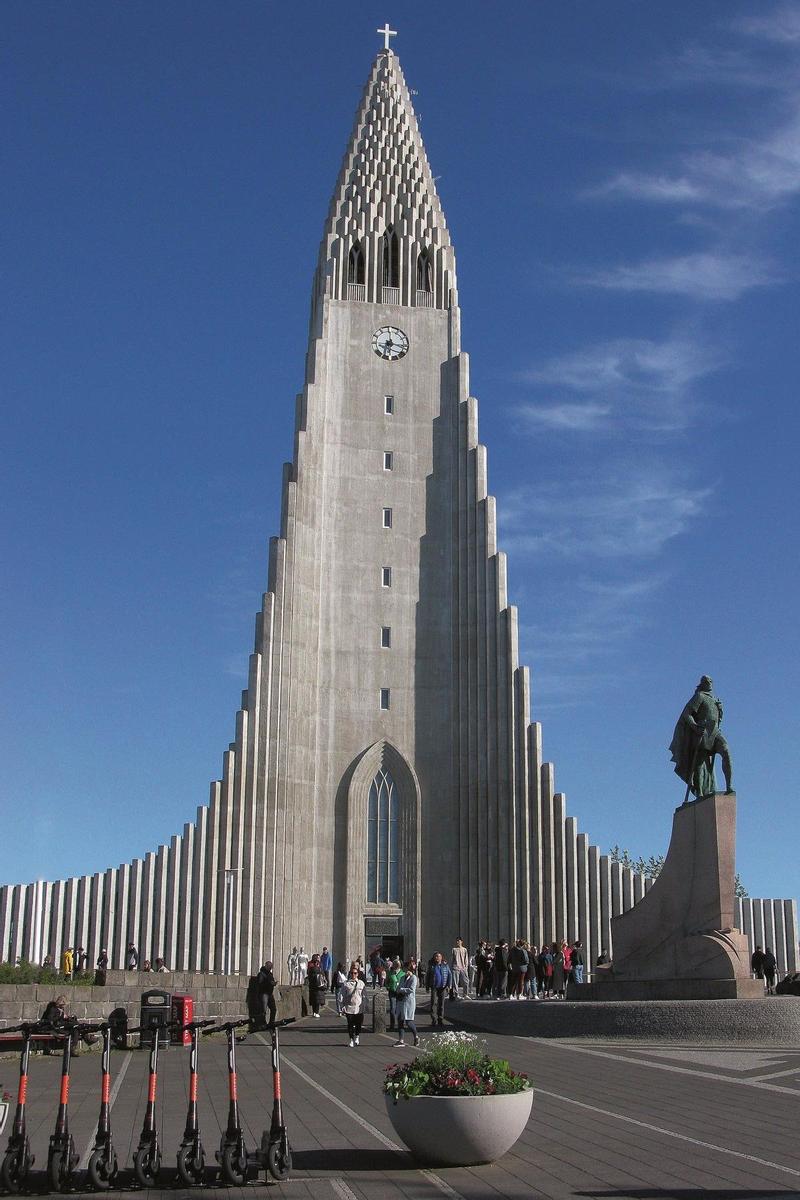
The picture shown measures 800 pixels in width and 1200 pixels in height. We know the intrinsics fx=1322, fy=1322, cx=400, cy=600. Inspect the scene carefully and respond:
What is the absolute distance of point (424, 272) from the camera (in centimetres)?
5691

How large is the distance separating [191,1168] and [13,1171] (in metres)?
1.25

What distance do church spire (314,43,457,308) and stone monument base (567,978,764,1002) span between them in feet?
119

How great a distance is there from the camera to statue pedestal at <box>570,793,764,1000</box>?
22.8 meters

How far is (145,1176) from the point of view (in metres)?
9.25

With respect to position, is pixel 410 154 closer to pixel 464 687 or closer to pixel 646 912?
pixel 464 687

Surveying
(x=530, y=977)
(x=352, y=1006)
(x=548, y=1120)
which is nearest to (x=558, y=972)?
(x=530, y=977)

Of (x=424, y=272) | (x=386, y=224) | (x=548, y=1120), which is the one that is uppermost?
(x=386, y=224)

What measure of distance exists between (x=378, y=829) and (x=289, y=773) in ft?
13.8

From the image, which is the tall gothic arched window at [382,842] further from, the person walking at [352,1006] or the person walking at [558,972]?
the person walking at [352,1006]

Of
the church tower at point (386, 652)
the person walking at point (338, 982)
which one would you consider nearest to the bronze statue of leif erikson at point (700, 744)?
the person walking at point (338, 982)

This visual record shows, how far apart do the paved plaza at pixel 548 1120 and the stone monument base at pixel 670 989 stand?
7.06ft

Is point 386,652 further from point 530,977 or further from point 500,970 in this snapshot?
point 530,977

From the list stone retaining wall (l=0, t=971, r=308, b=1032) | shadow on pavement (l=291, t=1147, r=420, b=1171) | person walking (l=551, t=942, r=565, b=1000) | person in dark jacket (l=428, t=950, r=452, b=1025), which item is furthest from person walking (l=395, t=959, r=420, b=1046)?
shadow on pavement (l=291, t=1147, r=420, b=1171)

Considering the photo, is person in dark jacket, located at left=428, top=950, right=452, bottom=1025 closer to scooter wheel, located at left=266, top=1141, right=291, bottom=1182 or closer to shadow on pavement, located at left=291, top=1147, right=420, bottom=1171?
shadow on pavement, located at left=291, top=1147, right=420, bottom=1171
